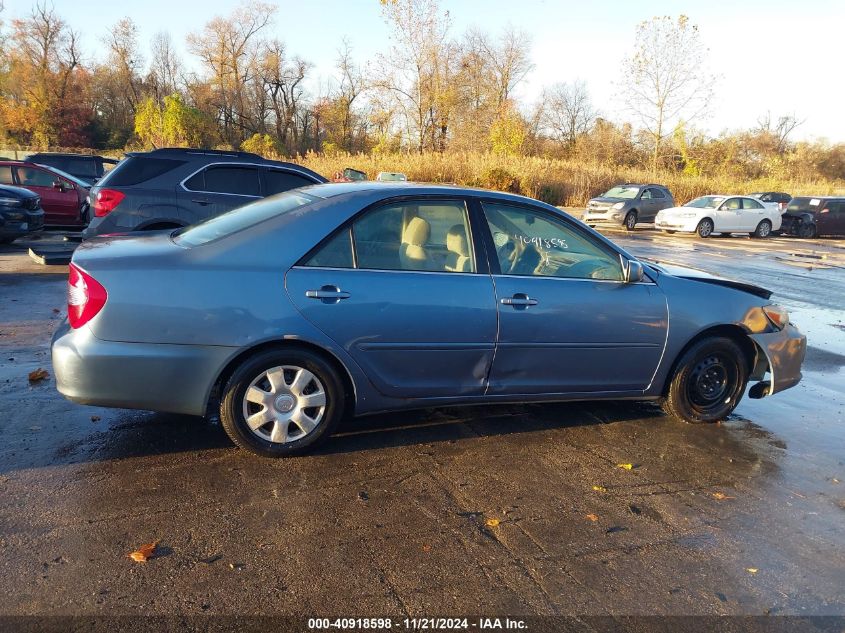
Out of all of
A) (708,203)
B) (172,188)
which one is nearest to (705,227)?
(708,203)

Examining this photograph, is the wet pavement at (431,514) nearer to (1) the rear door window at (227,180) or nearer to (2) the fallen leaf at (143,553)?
(2) the fallen leaf at (143,553)

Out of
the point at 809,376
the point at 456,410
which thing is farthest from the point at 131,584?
the point at 809,376

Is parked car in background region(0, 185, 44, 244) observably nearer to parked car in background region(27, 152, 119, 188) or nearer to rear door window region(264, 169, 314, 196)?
rear door window region(264, 169, 314, 196)

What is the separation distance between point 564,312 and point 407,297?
109 centimetres

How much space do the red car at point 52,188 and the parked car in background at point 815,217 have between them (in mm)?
26271

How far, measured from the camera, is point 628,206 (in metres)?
24.8

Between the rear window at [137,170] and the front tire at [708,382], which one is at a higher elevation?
the rear window at [137,170]

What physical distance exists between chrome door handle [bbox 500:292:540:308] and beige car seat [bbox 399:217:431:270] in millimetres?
552

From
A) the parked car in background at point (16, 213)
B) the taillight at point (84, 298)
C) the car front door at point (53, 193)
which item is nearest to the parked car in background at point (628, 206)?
the car front door at point (53, 193)

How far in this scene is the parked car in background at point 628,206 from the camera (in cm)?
2484

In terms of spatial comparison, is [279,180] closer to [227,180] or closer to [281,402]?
[227,180]

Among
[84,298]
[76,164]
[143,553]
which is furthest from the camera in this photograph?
[76,164]

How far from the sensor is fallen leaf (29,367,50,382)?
191 inches

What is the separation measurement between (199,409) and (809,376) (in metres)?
5.85
